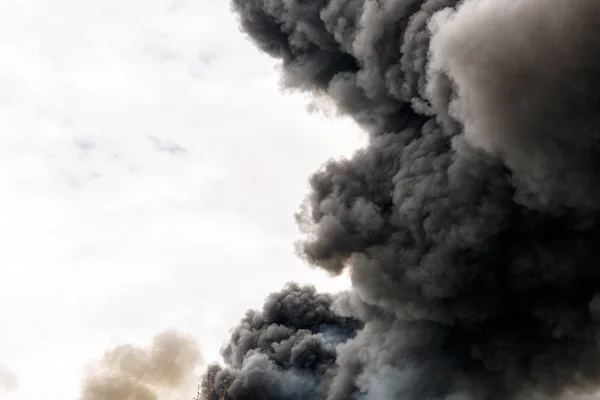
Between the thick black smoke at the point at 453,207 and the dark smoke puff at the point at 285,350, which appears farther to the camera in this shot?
the dark smoke puff at the point at 285,350

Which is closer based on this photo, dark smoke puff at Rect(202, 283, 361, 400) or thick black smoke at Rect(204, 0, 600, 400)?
thick black smoke at Rect(204, 0, 600, 400)

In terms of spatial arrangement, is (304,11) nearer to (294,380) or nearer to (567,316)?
(567,316)

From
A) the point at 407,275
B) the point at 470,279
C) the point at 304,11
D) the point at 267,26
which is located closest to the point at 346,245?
the point at 407,275

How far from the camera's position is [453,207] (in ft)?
92.3

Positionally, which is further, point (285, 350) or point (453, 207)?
point (285, 350)

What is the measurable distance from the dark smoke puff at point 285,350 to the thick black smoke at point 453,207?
7728 millimetres

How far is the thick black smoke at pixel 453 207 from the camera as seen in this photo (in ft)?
77.9

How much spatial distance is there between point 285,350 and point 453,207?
2463 cm

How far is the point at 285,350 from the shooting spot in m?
47.4

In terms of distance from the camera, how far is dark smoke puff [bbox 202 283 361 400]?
44.8m

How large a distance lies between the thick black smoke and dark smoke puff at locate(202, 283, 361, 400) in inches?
304

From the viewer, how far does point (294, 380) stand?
45.9m

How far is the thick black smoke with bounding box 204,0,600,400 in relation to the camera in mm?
23750

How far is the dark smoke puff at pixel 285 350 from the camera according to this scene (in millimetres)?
44812
